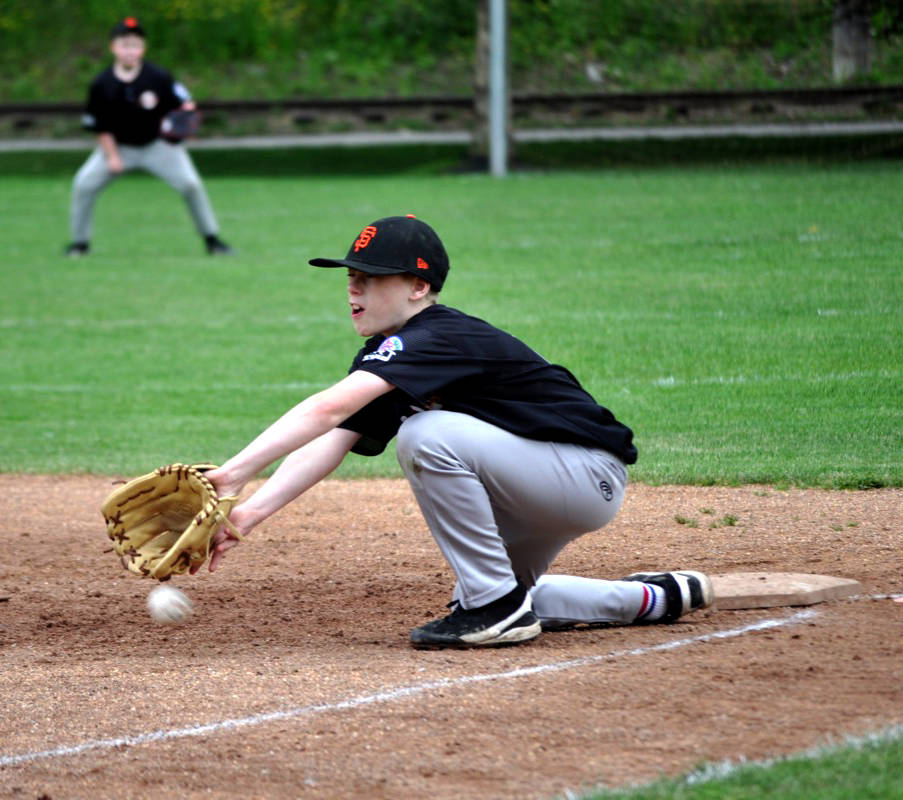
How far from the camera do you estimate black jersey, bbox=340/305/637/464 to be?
13.9ft

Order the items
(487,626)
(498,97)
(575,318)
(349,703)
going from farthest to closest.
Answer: (498,97)
(575,318)
(487,626)
(349,703)

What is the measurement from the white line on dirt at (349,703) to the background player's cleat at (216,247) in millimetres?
11423

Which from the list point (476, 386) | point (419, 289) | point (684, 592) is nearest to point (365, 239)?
point (419, 289)

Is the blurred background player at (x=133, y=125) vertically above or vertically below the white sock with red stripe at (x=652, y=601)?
above

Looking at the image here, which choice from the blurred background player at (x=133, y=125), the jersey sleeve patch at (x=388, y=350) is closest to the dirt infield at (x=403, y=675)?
the jersey sleeve patch at (x=388, y=350)

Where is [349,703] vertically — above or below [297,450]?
below

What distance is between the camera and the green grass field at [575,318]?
8.01 m

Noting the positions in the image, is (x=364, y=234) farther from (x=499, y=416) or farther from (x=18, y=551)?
(x=18, y=551)

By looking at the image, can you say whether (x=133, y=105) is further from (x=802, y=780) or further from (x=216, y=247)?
(x=802, y=780)

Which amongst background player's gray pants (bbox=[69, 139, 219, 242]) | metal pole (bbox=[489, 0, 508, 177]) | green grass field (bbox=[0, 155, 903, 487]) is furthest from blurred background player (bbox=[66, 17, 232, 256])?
metal pole (bbox=[489, 0, 508, 177])

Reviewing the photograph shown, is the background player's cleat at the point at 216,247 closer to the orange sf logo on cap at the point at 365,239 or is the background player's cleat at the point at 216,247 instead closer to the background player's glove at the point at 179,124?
the background player's glove at the point at 179,124

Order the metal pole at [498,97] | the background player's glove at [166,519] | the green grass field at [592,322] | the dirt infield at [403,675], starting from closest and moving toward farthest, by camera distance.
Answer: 1. the dirt infield at [403,675]
2. the background player's glove at [166,519]
3. the green grass field at [592,322]
4. the metal pole at [498,97]

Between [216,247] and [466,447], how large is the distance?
11.4 metres

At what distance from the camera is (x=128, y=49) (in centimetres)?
1486
